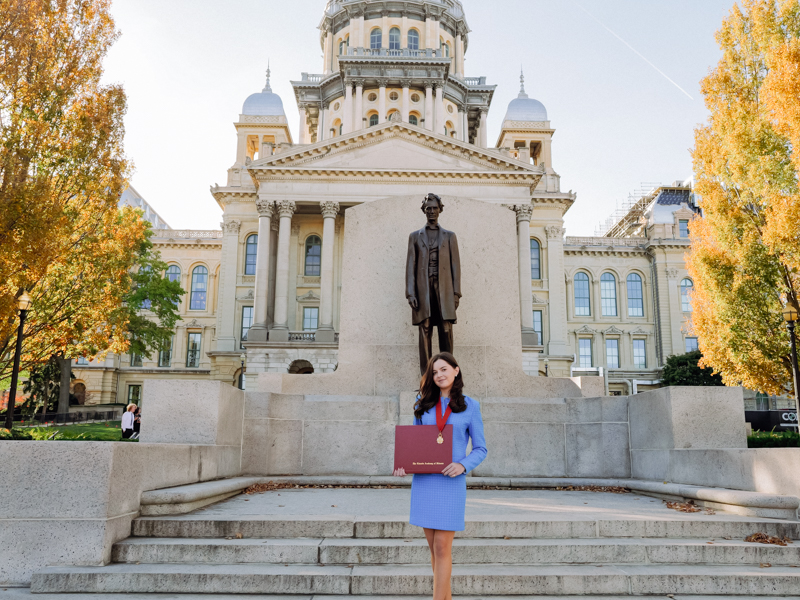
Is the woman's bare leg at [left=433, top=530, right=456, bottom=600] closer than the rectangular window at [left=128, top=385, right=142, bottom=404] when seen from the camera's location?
Yes

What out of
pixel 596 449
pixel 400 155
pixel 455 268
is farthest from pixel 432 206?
pixel 400 155

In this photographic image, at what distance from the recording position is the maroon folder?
411 centimetres

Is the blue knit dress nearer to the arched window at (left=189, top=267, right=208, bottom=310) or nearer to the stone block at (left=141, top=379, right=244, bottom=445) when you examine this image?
the stone block at (left=141, top=379, right=244, bottom=445)

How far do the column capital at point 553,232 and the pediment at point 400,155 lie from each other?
1024 cm

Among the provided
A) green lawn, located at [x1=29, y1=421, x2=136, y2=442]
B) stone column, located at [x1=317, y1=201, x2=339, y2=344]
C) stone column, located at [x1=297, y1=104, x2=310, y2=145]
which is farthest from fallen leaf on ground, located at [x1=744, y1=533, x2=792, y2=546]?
stone column, located at [x1=297, y1=104, x2=310, y2=145]

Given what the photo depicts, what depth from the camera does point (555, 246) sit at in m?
54.4

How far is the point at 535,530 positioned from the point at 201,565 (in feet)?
9.49

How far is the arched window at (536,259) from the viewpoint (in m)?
54.6

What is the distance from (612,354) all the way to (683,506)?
56676mm

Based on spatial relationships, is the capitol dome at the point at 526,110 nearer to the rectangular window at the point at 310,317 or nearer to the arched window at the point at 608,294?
the arched window at the point at 608,294

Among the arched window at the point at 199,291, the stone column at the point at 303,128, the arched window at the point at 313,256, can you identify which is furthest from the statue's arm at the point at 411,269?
the stone column at the point at 303,128

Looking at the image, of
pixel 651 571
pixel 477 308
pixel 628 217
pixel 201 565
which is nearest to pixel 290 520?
pixel 201 565

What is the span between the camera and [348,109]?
61250 millimetres

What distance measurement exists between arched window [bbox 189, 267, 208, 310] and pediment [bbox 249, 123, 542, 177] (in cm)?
2174
